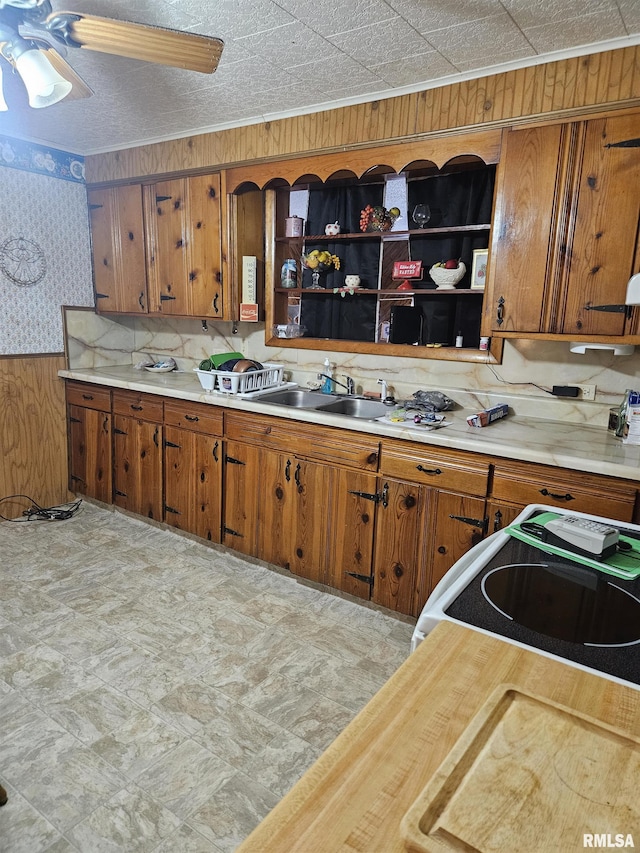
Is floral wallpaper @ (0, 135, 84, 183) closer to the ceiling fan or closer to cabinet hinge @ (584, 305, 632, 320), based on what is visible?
the ceiling fan

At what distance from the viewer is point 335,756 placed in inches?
29.8

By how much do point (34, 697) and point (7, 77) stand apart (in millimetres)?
2760

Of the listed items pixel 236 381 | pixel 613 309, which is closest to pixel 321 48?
pixel 613 309

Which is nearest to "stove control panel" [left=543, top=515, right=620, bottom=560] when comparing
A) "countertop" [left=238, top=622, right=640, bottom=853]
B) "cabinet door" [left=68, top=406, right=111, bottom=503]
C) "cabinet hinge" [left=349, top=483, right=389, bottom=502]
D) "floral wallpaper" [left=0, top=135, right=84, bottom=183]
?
"countertop" [left=238, top=622, right=640, bottom=853]

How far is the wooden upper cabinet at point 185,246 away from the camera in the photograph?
11.4 feet

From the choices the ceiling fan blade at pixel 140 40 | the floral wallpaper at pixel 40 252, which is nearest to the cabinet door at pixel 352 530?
the ceiling fan blade at pixel 140 40

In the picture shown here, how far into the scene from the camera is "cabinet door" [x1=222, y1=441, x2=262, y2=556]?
3195mm

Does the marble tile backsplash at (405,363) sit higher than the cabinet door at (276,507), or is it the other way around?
the marble tile backsplash at (405,363)

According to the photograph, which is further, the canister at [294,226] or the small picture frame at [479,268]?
the canister at [294,226]

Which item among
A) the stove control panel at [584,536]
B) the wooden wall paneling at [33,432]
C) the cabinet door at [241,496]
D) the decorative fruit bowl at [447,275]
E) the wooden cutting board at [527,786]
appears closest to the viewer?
the wooden cutting board at [527,786]

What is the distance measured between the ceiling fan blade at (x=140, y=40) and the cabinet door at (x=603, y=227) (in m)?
1.53

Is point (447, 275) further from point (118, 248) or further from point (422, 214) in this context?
point (118, 248)

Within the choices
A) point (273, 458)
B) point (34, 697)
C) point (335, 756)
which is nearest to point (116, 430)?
point (273, 458)

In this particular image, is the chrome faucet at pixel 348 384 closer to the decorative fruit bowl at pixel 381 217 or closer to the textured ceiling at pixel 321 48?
the decorative fruit bowl at pixel 381 217
